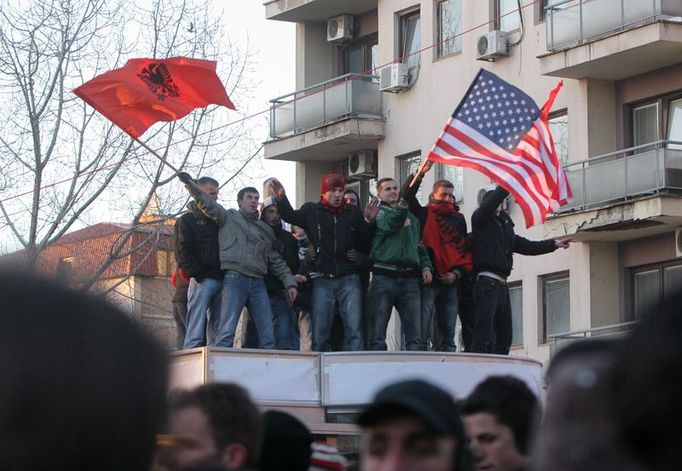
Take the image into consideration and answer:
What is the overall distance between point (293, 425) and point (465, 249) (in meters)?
8.64

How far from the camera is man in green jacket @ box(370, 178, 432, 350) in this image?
13.4 m

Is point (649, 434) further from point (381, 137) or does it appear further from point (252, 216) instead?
point (381, 137)

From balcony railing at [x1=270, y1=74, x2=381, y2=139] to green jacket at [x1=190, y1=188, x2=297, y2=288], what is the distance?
16.7 metres

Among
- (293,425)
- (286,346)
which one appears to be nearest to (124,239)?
(286,346)

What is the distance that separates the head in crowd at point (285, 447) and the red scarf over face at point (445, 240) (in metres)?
8.49

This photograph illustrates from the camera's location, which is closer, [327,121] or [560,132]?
[560,132]

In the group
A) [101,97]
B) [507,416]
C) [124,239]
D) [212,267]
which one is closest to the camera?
[507,416]

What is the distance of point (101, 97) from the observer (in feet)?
54.0

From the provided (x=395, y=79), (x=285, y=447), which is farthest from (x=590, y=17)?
(x=285, y=447)

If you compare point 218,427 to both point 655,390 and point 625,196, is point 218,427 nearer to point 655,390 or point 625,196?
point 655,390

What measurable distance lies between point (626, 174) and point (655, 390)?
77.5 ft

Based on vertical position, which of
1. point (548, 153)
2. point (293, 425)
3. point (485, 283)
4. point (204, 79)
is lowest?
point (293, 425)

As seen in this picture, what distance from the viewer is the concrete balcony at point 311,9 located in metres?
31.5

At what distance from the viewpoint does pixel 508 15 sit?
27844 mm
